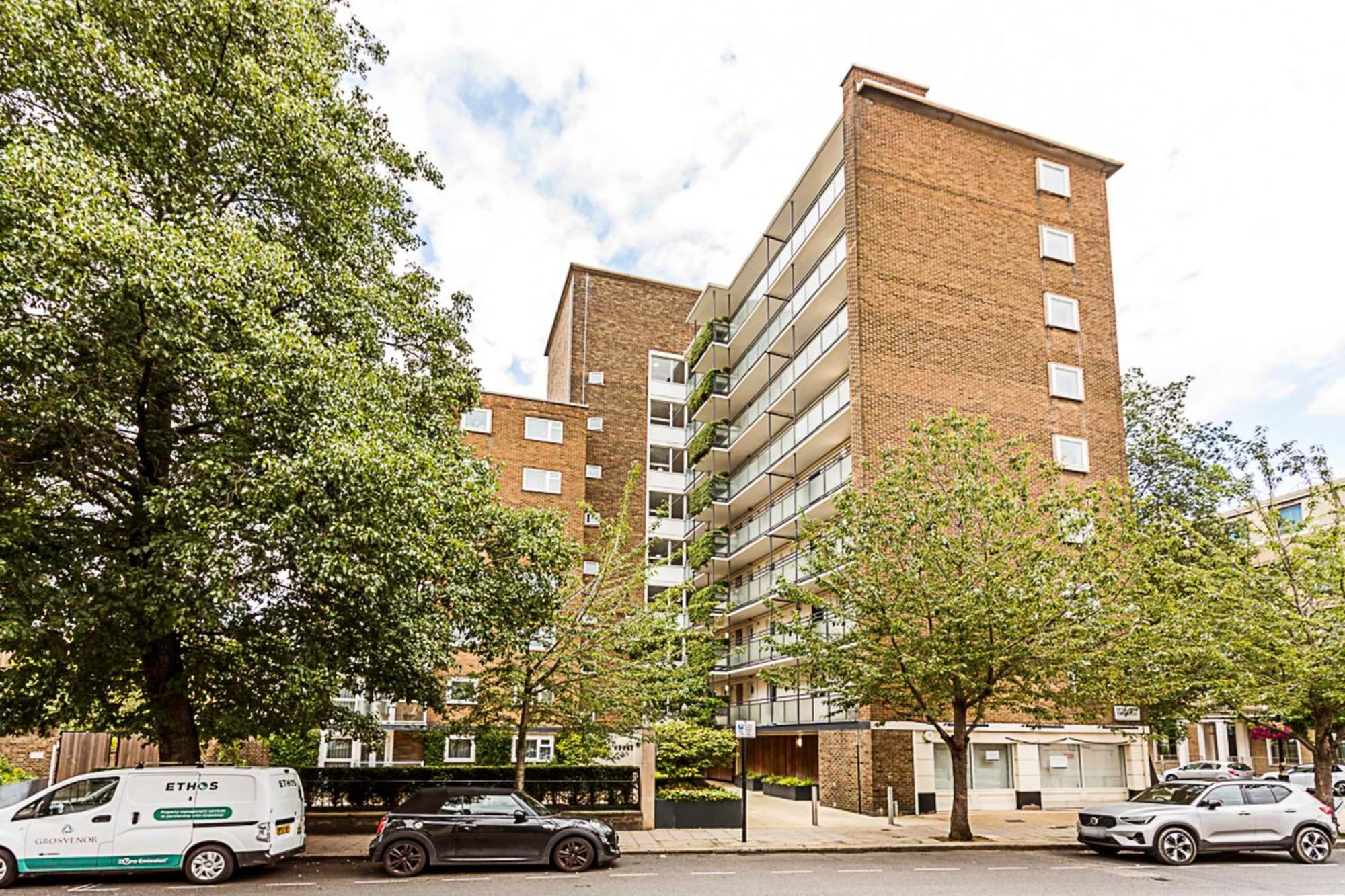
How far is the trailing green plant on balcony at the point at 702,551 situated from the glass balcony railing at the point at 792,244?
8.71 meters

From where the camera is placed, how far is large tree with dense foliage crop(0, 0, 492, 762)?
38.9ft

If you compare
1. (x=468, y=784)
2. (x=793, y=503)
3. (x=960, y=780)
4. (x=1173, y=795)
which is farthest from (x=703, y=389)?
(x=1173, y=795)

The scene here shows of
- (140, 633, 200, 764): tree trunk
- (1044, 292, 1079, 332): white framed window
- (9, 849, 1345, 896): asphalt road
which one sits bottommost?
(9, 849, 1345, 896): asphalt road

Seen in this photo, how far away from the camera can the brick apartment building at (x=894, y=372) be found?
25266 mm

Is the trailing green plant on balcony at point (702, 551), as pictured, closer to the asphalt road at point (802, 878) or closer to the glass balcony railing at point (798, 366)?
the glass balcony railing at point (798, 366)

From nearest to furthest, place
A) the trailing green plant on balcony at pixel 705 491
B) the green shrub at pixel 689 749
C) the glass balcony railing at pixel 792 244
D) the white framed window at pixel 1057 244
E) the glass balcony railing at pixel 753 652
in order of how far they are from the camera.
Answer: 1. the green shrub at pixel 689 749
2. the glass balcony railing at pixel 753 652
3. the white framed window at pixel 1057 244
4. the glass balcony railing at pixel 792 244
5. the trailing green plant on balcony at pixel 705 491

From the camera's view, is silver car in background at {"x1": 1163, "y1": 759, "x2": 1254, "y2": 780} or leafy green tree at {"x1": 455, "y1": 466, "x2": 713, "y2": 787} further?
silver car in background at {"x1": 1163, "y1": 759, "x2": 1254, "y2": 780}

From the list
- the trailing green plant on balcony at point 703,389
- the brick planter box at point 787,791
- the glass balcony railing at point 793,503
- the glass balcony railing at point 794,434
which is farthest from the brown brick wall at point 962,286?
the trailing green plant on balcony at point 703,389

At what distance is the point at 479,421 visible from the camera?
117 feet

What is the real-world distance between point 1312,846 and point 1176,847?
8.38ft

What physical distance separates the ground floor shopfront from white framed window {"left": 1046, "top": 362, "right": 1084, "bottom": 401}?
9.80m

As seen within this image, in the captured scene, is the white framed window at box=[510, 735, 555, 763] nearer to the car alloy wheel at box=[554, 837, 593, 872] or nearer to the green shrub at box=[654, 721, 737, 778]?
the green shrub at box=[654, 721, 737, 778]

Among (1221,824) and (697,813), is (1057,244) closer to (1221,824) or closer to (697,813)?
(1221,824)

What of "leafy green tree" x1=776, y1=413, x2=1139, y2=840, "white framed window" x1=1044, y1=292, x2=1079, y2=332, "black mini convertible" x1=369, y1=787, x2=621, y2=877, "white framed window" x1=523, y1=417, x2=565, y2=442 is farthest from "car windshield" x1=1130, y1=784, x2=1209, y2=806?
"white framed window" x1=523, y1=417, x2=565, y2=442
